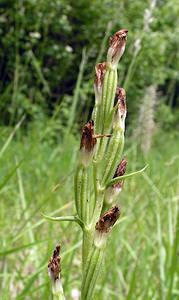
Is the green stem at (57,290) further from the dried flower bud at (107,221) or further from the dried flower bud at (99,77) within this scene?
the dried flower bud at (99,77)

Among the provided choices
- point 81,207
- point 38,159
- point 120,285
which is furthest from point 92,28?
point 81,207

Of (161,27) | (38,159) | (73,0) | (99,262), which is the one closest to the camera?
(99,262)

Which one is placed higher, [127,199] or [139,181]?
[139,181]

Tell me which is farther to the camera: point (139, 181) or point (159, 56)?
point (159, 56)

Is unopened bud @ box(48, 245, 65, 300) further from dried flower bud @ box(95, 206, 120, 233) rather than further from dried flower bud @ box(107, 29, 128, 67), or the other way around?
dried flower bud @ box(107, 29, 128, 67)

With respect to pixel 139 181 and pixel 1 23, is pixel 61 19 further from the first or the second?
pixel 139 181

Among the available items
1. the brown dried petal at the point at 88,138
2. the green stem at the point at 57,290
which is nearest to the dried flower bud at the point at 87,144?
the brown dried petal at the point at 88,138

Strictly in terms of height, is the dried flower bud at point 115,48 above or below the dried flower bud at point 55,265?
above

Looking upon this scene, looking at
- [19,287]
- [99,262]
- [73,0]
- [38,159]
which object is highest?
[73,0]
